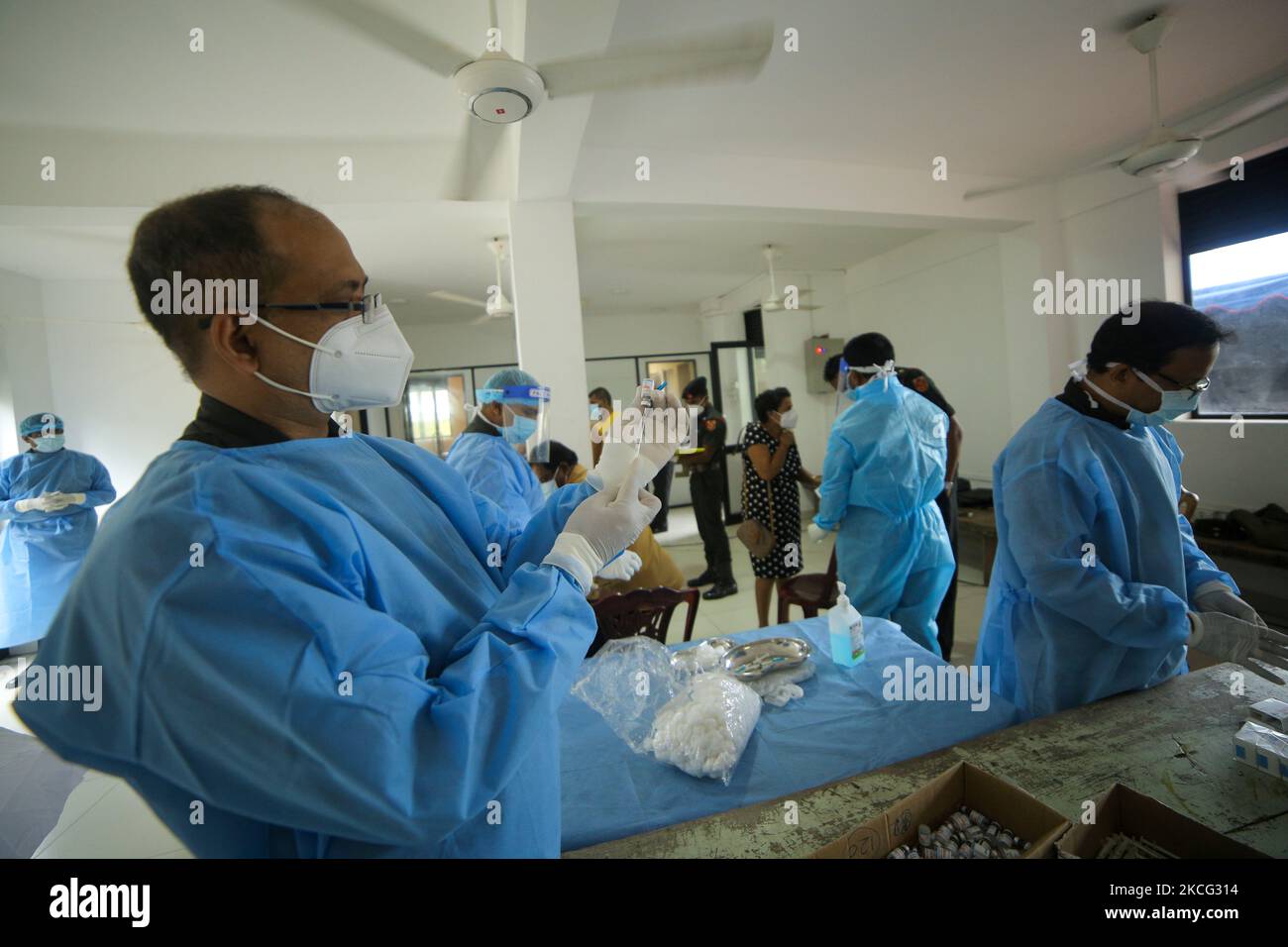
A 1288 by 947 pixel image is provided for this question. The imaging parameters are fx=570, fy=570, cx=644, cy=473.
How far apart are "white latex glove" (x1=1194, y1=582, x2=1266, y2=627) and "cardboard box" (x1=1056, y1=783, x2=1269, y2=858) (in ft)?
2.60

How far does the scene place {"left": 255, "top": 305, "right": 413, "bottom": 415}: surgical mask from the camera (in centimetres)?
75

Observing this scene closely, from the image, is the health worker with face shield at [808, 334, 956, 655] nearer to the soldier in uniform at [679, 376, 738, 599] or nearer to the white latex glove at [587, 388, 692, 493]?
the white latex glove at [587, 388, 692, 493]

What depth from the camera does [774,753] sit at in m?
1.14

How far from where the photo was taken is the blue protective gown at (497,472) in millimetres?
2189

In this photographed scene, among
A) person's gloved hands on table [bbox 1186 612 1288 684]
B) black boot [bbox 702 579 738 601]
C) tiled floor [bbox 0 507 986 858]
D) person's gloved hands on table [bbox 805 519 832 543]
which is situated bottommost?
tiled floor [bbox 0 507 986 858]

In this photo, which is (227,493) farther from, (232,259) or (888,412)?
(888,412)

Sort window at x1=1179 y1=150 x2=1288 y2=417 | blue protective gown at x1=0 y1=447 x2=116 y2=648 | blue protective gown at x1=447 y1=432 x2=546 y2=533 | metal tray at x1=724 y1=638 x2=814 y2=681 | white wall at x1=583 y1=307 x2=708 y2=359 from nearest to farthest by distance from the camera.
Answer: metal tray at x1=724 y1=638 x2=814 y2=681, blue protective gown at x1=447 y1=432 x2=546 y2=533, window at x1=1179 y1=150 x2=1288 y2=417, blue protective gown at x1=0 y1=447 x2=116 y2=648, white wall at x1=583 y1=307 x2=708 y2=359

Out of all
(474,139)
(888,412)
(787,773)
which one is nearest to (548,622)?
(787,773)

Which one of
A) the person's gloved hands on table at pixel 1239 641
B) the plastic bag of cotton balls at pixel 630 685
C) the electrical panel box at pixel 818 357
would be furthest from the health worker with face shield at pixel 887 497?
the electrical panel box at pixel 818 357

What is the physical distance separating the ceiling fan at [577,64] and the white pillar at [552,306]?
4.16ft

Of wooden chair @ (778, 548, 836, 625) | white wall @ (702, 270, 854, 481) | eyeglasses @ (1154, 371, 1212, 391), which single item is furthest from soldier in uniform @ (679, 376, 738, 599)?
eyeglasses @ (1154, 371, 1212, 391)

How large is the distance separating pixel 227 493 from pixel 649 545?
196 cm
